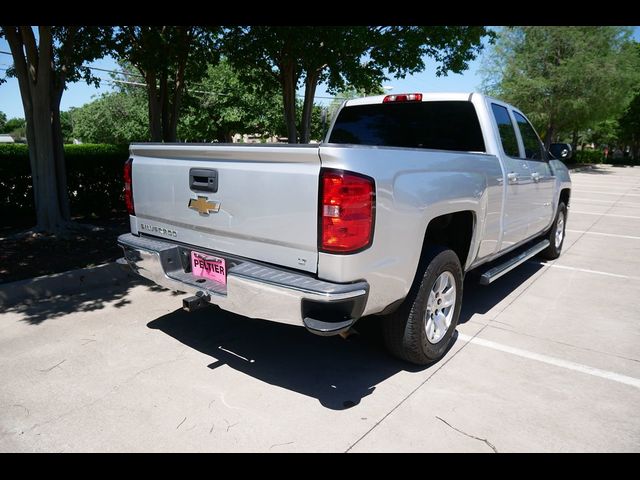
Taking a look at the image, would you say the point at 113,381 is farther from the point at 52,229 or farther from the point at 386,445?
the point at 52,229

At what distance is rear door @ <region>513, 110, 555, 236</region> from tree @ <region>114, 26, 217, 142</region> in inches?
243

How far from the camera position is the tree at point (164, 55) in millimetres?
8219

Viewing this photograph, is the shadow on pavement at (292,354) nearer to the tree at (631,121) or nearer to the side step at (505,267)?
the side step at (505,267)

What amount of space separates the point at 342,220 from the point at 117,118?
4433cm

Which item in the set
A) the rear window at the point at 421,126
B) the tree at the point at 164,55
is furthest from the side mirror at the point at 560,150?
the tree at the point at 164,55

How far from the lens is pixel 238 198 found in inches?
116

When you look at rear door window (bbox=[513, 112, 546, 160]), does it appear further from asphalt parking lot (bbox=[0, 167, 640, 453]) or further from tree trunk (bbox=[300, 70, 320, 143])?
tree trunk (bbox=[300, 70, 320, 143])

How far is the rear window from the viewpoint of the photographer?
428 cm

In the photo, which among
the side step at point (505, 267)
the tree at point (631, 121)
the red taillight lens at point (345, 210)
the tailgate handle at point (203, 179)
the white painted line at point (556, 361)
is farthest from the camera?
the tree at point (631, 121)

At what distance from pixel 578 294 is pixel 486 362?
241 centimetres

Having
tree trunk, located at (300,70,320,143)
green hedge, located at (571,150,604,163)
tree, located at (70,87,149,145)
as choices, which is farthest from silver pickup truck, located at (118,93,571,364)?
green hedge, located at (571,150,604,163)

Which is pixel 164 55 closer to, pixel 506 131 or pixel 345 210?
pixel 506 131

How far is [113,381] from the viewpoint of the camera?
3.17 m

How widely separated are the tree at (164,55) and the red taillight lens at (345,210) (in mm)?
6896
